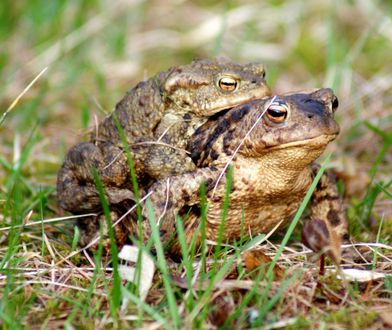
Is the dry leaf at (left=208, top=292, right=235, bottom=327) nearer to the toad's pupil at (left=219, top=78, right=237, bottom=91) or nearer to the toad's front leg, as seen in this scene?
the toad's front leg

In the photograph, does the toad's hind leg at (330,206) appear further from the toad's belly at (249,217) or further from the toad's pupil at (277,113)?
the toad's pupil at (277,113)

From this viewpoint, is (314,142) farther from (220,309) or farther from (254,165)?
(220,309)

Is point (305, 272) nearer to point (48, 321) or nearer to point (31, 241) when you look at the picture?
point (48, 321)

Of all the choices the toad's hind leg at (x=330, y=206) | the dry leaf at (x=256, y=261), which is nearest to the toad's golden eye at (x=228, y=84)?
the toad's hind leg at (x=330, y=206)

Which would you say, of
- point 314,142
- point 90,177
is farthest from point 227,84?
point 90,177

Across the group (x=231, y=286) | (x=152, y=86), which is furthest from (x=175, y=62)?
(x=231, y=286)

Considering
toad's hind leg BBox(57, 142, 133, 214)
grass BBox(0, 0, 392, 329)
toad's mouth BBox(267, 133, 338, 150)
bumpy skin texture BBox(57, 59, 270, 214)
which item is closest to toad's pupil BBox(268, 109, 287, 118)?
toad's mouth BBox(267, 133, 338, 150)
